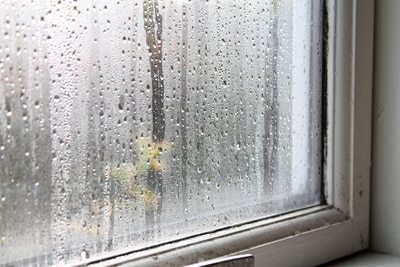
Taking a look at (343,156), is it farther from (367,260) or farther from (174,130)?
(174,130)

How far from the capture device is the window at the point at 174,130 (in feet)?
1.91

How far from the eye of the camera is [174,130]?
2.31ft

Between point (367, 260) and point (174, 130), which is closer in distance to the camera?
point (174, 130)

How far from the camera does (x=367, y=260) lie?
90 centimetres

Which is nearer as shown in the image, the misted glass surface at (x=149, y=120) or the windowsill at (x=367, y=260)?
the misted glass surface at (x=149, y=120)

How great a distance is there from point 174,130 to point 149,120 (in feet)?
0.12

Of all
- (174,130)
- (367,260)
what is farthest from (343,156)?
(174,130)

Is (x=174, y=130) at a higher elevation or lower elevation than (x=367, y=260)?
higher

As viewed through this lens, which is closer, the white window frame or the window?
the window

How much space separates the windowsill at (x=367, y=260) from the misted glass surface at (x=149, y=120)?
0.29ft

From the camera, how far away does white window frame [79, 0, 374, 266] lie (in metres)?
0.84

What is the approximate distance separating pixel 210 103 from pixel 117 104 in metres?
0.13

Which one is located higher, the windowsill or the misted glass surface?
the misted glass surface

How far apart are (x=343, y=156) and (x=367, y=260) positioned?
0.46ft
